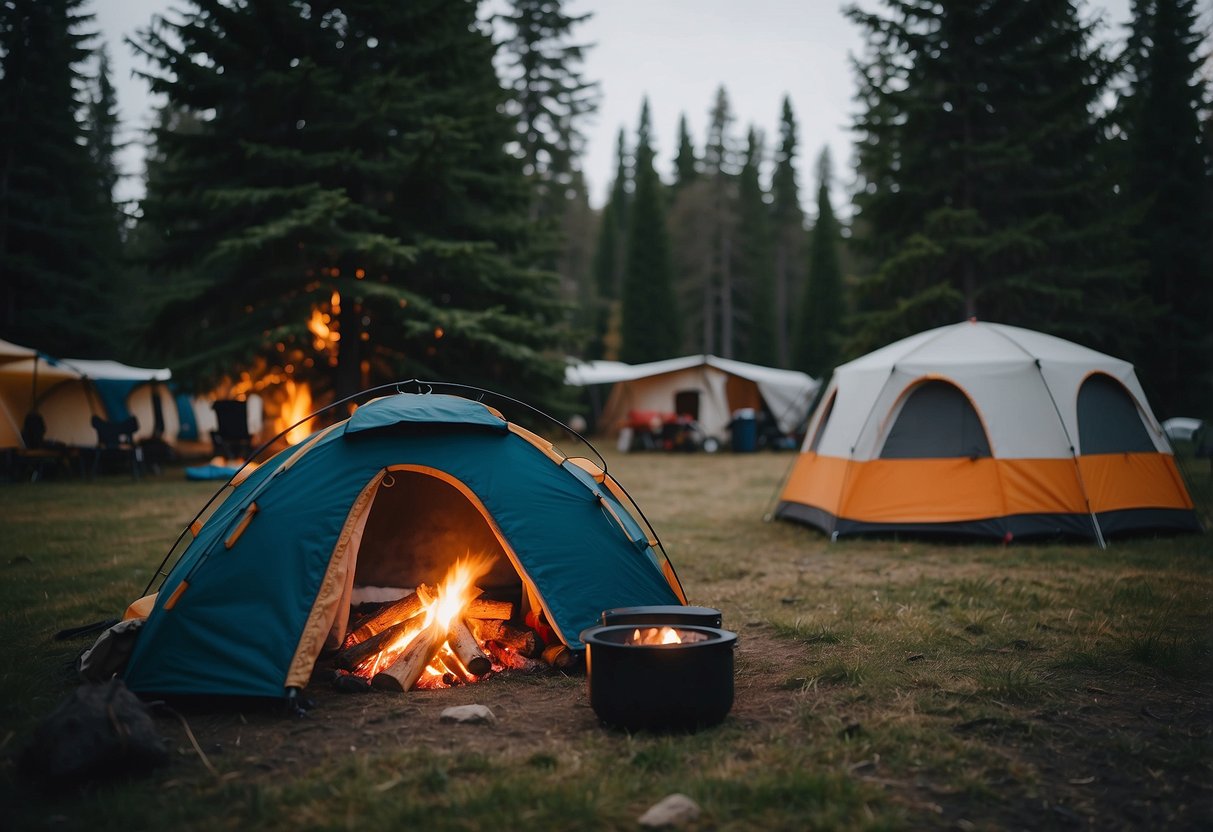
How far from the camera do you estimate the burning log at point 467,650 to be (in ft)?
14.8

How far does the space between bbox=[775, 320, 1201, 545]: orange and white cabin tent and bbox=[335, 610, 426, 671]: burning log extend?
204 inches

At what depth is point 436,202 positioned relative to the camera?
15.3 m

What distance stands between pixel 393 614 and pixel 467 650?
682 mm

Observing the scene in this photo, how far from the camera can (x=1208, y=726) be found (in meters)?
3.68

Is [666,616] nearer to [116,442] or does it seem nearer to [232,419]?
[232,419]

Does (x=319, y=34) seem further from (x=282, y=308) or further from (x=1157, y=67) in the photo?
(x=1157, y=67)

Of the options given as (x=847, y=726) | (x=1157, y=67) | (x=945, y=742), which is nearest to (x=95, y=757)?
(x=847, y=726)

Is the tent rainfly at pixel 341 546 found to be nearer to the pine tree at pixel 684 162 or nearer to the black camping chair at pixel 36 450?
the black camping chair at pixel 36 450

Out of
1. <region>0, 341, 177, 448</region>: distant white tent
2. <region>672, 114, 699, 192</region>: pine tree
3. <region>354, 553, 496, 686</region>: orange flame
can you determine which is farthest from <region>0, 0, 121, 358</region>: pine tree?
<region>672, 114, 699, 192</region>: pine tree

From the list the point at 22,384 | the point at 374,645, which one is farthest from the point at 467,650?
the point at 22,384

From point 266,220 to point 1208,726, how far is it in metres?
14.6

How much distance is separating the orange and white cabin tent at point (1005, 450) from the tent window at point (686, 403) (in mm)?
16876

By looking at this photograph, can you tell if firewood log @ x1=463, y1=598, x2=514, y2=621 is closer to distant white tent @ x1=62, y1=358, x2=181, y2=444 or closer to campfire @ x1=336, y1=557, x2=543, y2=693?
campfire @ x1=336, y1=557, x2=543, y2=693

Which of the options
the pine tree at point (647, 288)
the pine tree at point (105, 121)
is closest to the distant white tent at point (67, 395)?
the pine tree at point (105, 121)
